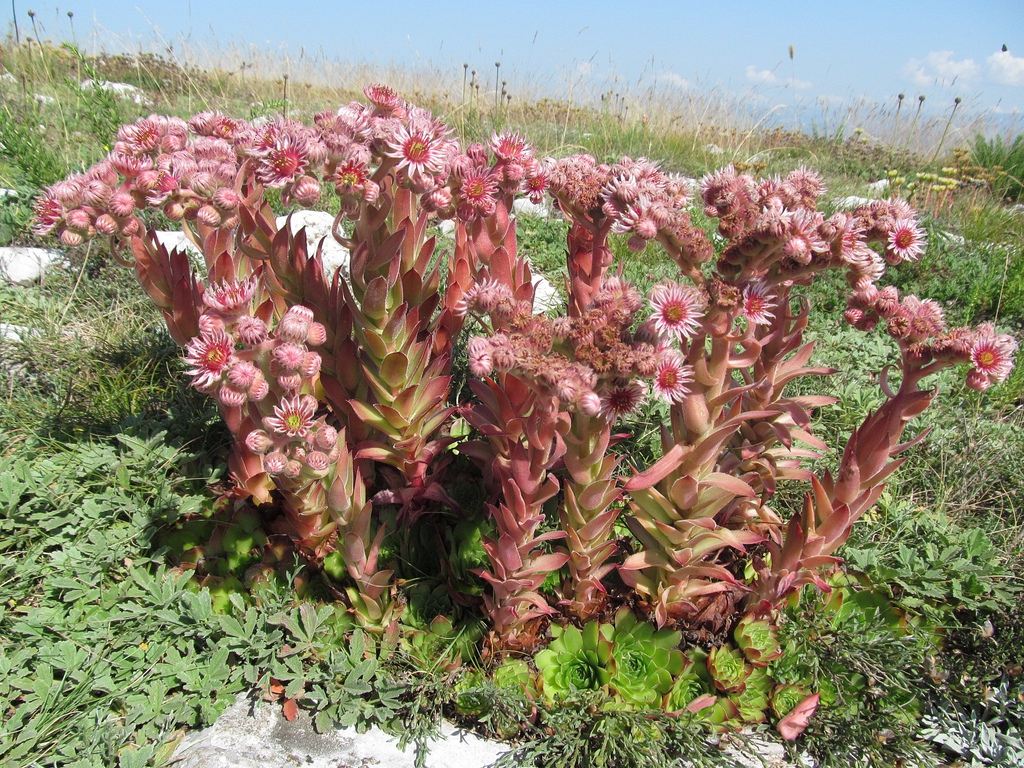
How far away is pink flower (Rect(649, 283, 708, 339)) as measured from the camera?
1.46 meters

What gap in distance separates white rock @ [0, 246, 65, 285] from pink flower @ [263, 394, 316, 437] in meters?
3.52

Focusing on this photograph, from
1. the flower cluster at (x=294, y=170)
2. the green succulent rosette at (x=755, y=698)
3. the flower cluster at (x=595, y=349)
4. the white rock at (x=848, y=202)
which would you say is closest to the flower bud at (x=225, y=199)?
the flower cluster at (x=294, y=170)

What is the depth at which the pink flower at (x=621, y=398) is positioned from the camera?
1.49 m

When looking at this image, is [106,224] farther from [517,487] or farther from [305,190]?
[517,487]

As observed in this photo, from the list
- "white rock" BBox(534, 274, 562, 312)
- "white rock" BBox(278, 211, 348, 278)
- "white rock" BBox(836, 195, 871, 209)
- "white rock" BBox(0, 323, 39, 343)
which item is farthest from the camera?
"white rock" BBox(836, 195, 871, 209)

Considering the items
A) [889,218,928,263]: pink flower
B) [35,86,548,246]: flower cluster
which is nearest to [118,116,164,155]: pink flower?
[35,86,548,246]: flower cluster

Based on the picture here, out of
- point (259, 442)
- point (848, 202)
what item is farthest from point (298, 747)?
point (848, 202)

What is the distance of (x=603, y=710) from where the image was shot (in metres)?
1.91

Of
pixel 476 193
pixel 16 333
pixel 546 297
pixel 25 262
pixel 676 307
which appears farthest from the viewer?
pixel 546 297

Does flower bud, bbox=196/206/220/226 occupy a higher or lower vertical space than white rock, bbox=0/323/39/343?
higher

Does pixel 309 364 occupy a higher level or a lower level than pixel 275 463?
higher

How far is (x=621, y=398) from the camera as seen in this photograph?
4.99 feet

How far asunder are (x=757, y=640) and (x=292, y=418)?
160cm

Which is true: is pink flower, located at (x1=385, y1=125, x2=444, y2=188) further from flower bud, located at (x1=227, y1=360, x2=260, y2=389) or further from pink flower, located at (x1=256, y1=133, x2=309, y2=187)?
flower bud, located at (x1=227, y1=360, x2=260, y2=389)
